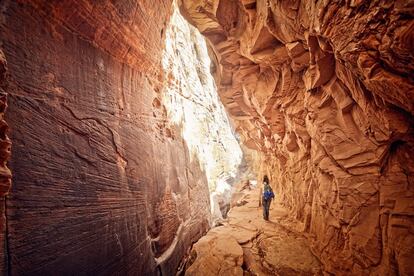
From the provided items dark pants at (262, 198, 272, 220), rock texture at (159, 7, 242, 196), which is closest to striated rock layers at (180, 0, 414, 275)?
dark pants at (262, 198, 272, 220)

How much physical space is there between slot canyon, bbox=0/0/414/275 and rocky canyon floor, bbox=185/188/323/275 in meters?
0.05

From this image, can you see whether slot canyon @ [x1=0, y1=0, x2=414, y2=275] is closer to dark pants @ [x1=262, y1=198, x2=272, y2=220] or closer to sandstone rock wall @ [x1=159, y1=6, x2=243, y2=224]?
dark pants @ [x1=262, y1=198, x2=272, y2=220]

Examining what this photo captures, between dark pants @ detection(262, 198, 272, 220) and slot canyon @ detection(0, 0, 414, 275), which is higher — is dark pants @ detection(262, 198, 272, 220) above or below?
below

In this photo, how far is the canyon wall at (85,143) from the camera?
2.79 meters

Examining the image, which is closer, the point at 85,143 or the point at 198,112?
the point at 85,143

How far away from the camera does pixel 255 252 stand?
6141 mm

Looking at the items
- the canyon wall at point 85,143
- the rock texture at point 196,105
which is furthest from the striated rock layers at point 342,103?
the canyon wall at point 85,143

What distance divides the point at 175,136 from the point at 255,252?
4558 mm

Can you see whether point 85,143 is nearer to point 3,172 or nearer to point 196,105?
point 3,172

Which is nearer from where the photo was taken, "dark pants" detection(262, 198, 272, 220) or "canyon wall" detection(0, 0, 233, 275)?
"canyon wall" detection(0, 0, 233, 275)

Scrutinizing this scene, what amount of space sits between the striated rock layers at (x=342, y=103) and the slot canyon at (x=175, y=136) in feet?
0.08

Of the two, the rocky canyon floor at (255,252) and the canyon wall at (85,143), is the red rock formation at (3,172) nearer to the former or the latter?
the canyon wall at (85,143)

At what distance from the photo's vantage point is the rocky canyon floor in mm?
5230

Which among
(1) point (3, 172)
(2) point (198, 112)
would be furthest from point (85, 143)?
(2) point (198, 112)
